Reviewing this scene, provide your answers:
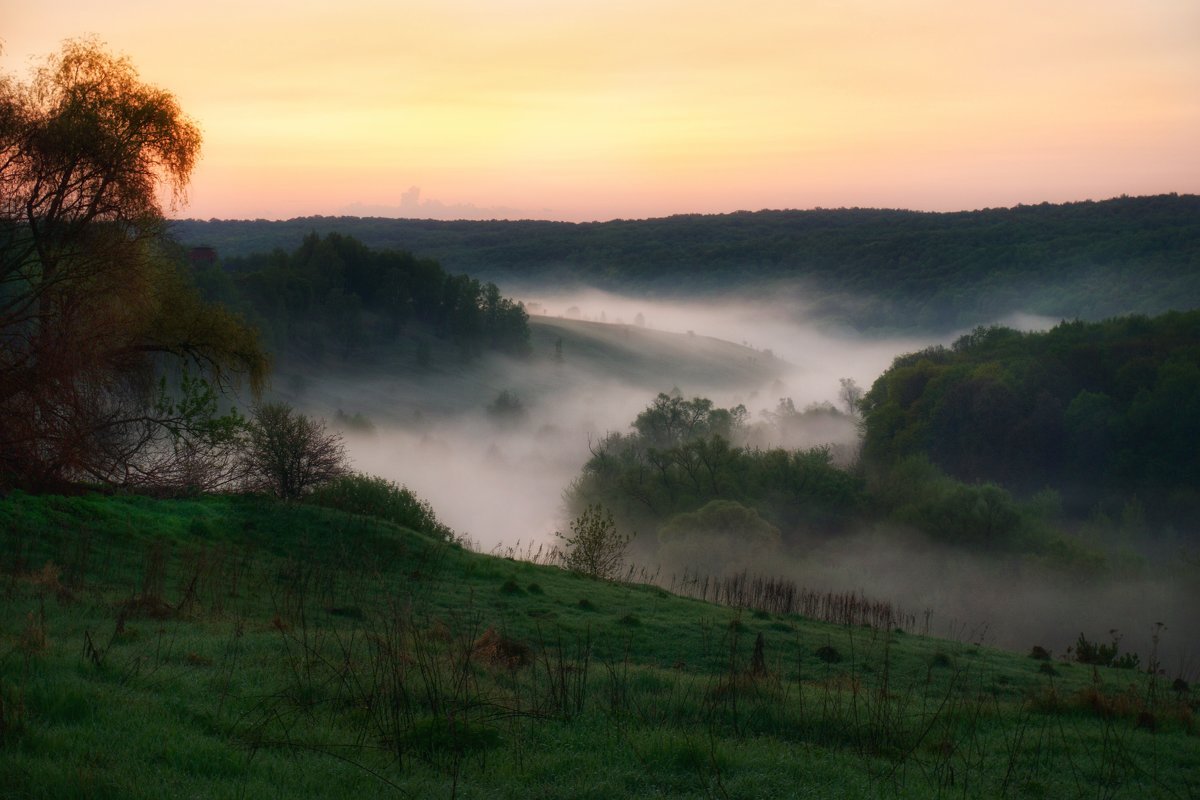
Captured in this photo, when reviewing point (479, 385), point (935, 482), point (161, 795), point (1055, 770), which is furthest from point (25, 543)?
point (479, 385)

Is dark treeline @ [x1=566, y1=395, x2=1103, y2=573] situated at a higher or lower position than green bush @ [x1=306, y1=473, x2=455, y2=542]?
lower

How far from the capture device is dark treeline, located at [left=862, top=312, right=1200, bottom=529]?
225ft

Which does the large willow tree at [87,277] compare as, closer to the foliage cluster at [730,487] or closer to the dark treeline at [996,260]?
the foliage cluster at [730,487]

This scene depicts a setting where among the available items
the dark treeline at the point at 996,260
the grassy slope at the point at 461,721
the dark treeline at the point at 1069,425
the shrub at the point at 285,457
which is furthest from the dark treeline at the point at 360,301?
the grassy slope at the point at 461,721

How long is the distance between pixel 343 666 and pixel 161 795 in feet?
11.1

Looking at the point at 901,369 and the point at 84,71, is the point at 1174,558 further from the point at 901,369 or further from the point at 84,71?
the point at 84,71

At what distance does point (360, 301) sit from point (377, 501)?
77.8 meters

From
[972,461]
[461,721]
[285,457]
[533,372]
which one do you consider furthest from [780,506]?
[533,372]

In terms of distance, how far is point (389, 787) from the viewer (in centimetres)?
588

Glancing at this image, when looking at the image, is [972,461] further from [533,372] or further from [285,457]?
[533,372]

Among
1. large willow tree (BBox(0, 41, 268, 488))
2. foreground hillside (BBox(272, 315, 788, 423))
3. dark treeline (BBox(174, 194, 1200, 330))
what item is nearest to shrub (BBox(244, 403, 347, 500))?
large willow tree (BBox(0, 41, 268, 488))

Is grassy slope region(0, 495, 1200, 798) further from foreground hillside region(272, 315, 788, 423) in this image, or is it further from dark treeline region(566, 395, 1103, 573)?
foreground hillside region(272, 315, 788, 423)

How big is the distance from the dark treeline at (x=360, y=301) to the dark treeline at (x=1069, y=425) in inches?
2314

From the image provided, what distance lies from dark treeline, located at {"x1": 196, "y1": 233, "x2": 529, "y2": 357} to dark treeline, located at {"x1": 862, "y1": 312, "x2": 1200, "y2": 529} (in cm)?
5878
